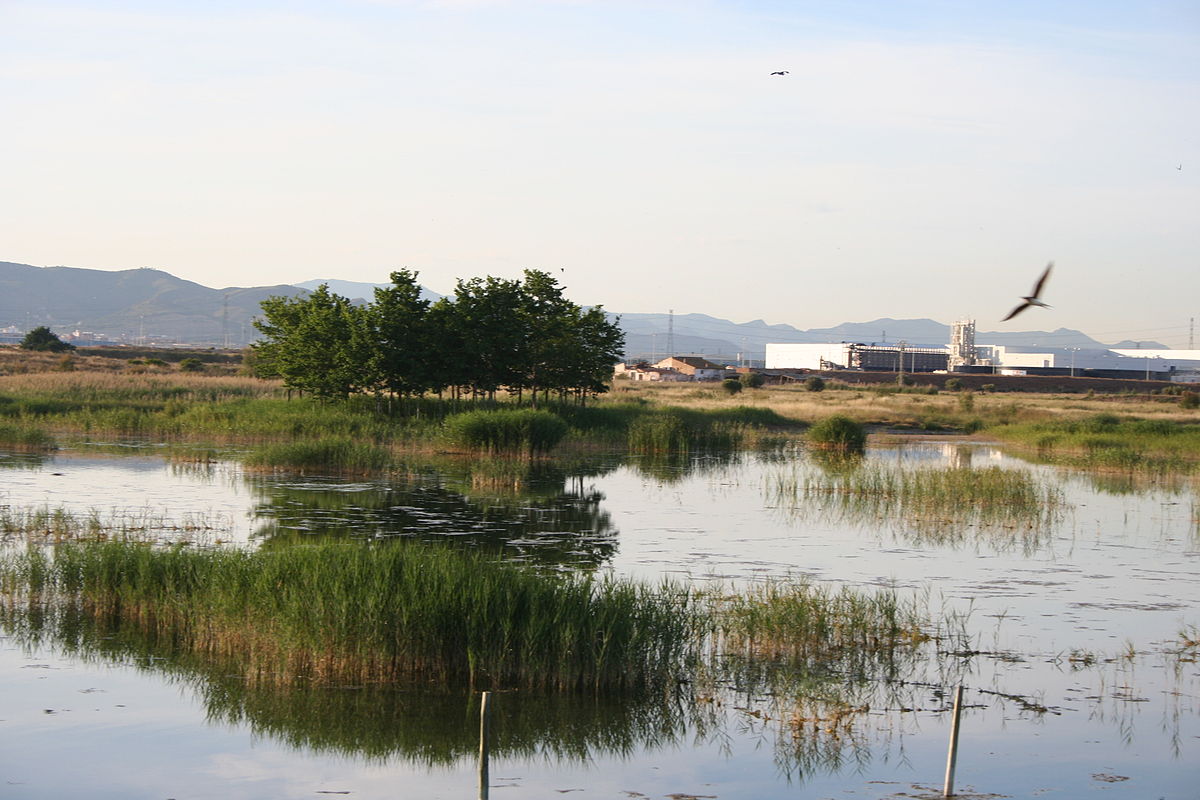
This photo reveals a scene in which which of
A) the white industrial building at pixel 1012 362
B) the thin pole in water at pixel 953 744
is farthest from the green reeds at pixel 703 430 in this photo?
the white industrial building at pixel 1012 362

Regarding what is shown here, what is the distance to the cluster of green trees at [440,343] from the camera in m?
46.1

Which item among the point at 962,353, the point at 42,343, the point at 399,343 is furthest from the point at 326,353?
the point at 962,353

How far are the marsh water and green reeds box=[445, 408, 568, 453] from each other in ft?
54.3

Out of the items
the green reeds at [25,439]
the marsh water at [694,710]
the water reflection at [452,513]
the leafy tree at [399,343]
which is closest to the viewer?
the marsh water at [694,710]

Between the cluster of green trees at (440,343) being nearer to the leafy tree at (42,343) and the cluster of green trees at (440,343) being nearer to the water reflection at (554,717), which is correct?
the water reflection at (554,717)

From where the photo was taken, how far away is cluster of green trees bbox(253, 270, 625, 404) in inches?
1813

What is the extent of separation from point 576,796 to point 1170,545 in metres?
18.2

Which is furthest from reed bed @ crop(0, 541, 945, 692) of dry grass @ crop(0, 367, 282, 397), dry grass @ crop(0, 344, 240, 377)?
dry grass @ crop(0, 344, 240, 377)

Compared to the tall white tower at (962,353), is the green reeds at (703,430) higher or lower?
lower

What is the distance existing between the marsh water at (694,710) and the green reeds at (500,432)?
1654 cm

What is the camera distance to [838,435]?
49375 millimetres

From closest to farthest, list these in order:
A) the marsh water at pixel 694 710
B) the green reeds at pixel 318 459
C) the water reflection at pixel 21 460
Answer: the marsh water at pixel 694 710 → the water reflection at pixel 21 460 → the green reeds at pixel 318 459

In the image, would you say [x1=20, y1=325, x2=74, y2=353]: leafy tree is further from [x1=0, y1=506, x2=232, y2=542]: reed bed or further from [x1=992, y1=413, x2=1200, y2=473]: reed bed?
[x1=0, y1=506, x2=232, y2=542]: reed bed

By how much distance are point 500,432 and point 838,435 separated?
15901mm
